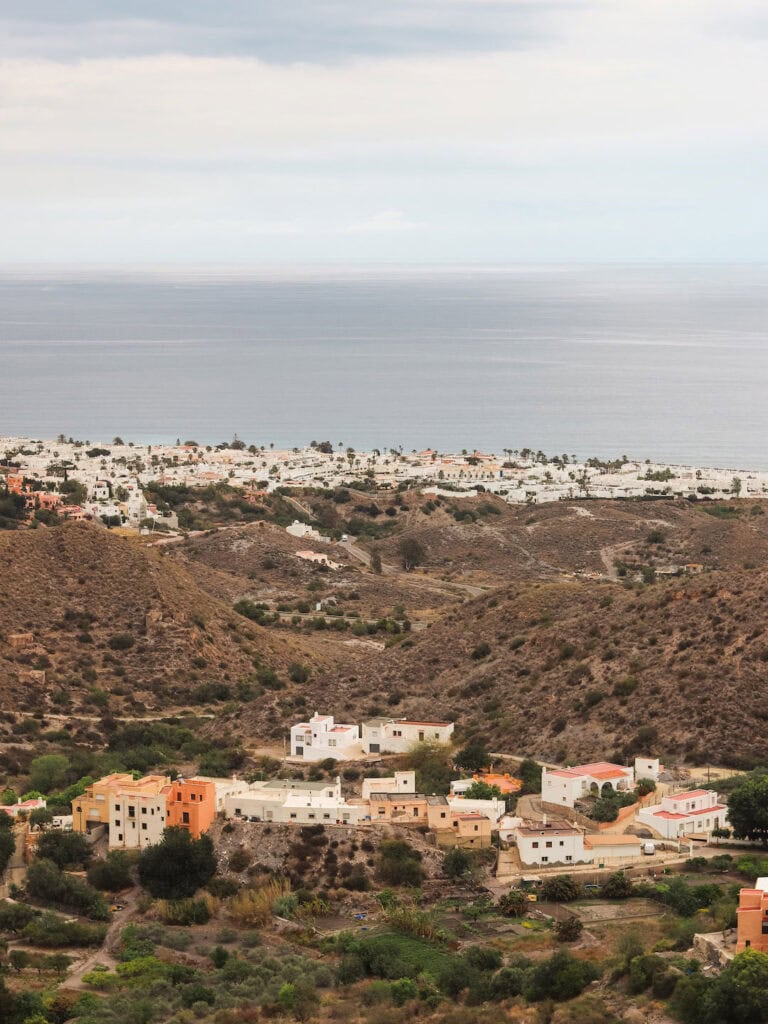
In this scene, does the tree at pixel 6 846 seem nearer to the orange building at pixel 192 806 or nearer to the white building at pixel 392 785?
the orange building at pixel 192 806

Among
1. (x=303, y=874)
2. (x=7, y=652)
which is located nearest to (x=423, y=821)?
(x=303, y=874)

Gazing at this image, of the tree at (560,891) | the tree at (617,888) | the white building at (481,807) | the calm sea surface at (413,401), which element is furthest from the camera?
the calm sea surface at (413,401)

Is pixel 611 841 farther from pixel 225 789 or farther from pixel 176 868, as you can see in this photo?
pixel 176 868

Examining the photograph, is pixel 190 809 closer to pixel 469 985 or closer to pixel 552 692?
pixel 469 985

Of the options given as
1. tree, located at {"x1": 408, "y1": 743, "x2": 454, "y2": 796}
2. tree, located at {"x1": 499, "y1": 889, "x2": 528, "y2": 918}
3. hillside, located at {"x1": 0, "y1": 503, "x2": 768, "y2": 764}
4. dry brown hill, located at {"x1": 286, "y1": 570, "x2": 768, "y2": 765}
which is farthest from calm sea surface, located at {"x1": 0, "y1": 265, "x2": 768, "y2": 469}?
tree, located at {"x1": 499, "y1": 889, "x2": 528, "y2": 918}

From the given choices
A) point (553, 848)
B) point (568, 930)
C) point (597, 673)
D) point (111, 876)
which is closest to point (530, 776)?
point (553, 848)

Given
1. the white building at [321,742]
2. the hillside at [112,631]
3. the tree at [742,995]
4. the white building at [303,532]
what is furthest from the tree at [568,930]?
the white building at [303,532]
